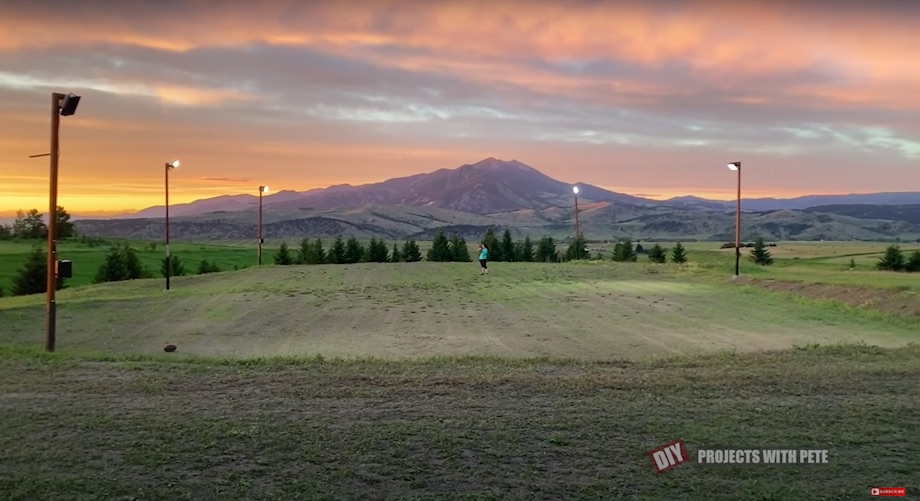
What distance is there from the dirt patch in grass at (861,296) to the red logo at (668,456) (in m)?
18.5

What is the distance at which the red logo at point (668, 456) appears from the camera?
18.9ft

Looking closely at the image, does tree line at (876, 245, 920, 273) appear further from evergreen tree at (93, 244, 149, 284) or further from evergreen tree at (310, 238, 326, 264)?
evergreen tree at (93, 244, 149, 284)

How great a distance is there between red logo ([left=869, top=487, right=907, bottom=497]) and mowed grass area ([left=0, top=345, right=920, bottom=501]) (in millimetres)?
86

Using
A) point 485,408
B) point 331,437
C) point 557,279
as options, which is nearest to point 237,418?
point 331,437

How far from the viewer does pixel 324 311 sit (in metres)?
24.5

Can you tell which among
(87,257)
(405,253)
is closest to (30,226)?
(87,257)

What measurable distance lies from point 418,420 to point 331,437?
1028 millimetres

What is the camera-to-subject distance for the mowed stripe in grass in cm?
1625

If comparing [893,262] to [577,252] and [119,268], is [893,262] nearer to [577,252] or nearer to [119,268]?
[577,252]

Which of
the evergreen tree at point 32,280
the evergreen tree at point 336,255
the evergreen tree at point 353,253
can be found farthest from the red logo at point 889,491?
the evergreen tree at point 353,253

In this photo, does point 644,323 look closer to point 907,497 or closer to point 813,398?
point 813,398

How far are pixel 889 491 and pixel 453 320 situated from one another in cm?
1681

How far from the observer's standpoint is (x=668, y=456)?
19.5 ft

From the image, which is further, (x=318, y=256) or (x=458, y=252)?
(x=458, y=252)
